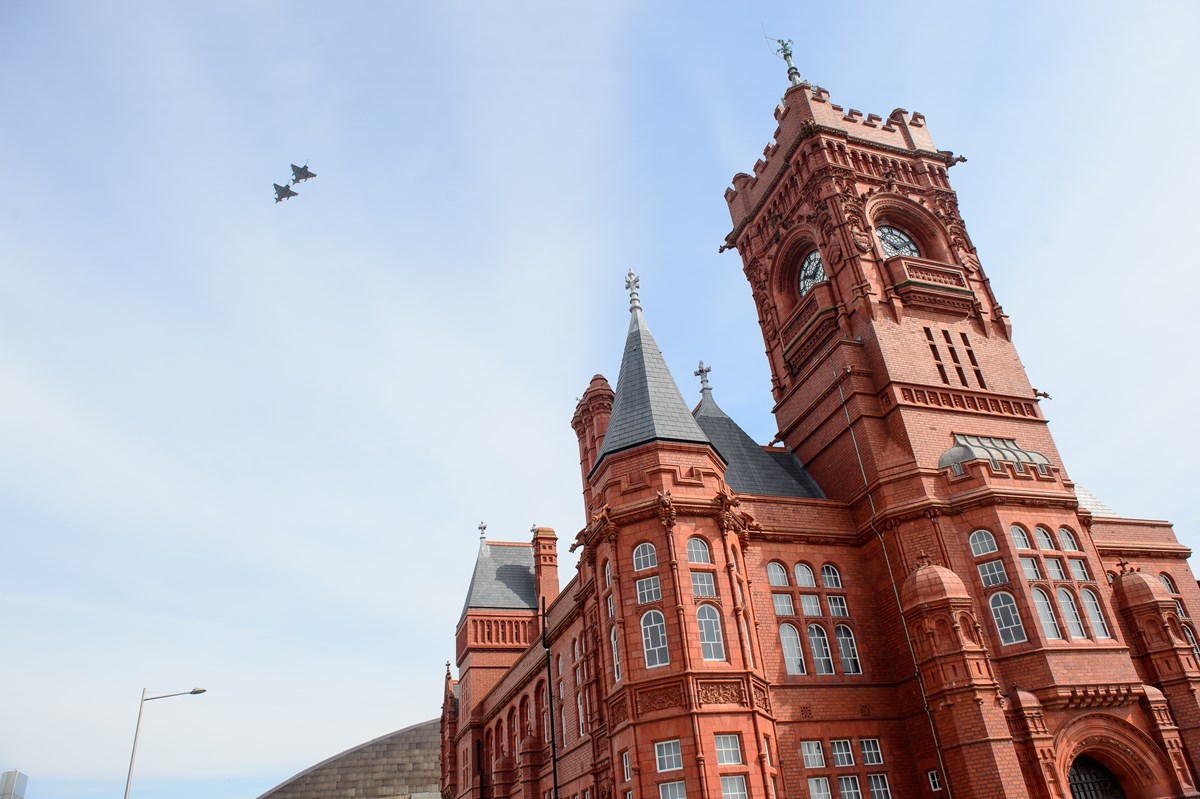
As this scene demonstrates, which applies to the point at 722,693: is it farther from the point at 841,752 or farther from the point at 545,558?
the point at 545,558

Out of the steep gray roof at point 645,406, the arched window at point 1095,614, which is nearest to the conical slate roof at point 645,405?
the steep gray roof at point 645,406

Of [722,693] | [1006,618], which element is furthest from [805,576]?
[722,693]

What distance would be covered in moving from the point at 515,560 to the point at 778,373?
26.0 metres

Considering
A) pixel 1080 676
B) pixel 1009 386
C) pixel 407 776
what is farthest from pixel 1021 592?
pixel 407 776

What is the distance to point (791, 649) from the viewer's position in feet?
92.5

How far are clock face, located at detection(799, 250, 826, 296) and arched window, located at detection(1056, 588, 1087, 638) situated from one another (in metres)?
16.2

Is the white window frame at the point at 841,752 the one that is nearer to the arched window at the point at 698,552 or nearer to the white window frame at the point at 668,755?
the white window frame at the point at 668,755

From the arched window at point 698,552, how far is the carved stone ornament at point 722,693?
12.7 feet

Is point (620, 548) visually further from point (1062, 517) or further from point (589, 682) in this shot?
point (1062, 517)

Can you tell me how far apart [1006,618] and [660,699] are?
38.3 feet

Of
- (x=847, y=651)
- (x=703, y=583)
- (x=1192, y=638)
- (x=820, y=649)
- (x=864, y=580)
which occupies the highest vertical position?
(x=864, y=580)

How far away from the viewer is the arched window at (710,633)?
82.9 ft

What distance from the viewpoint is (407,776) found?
74.8 meters

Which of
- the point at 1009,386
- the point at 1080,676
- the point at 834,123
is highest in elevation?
the point at 834,123
